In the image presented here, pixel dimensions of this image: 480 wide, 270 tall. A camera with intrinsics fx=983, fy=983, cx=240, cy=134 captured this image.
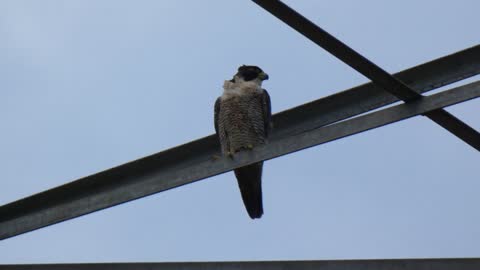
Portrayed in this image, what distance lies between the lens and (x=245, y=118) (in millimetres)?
7656

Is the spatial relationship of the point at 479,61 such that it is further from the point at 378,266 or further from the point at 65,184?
the point at 65,184

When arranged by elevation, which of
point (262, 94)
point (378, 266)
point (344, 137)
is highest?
point (262, 94)

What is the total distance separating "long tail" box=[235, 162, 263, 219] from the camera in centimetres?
736

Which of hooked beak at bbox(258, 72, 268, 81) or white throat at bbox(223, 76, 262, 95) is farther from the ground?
hooked beak at bbox(258, 72, 268, 81)

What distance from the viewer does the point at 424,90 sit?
414 cm

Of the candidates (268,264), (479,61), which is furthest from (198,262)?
(479,61)

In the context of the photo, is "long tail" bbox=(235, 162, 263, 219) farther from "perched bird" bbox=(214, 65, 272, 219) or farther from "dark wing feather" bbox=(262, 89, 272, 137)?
"dark wing feather" bbox=(262, 89, 272, 137)

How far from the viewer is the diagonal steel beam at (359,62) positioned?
3.69m

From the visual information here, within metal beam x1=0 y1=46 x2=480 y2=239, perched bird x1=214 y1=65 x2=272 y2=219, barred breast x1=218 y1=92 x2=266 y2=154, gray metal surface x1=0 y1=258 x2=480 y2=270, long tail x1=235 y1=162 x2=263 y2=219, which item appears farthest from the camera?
barred breast x1=218 y1=92 x2=266 y2=154

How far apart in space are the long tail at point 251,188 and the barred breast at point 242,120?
22 centimetres

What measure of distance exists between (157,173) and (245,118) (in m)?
3.29

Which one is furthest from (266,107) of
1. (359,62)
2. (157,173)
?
(359,62)

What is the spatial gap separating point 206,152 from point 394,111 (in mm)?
1012

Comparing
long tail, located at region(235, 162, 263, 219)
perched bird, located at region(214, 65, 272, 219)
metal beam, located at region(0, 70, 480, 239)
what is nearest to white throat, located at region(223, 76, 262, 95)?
perched bird, located at region(214, 65, 272, 219)
